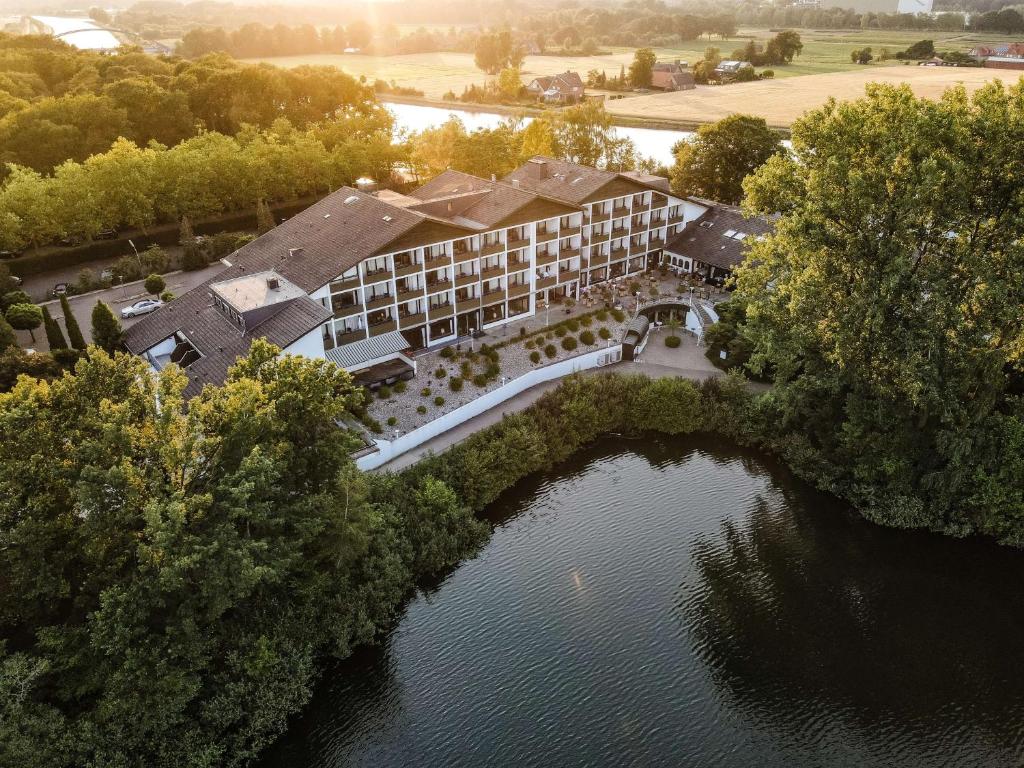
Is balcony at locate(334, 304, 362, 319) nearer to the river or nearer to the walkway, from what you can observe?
the walkway

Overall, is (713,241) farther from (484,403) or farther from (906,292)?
(484,403)

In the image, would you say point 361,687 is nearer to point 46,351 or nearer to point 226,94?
point 46,351

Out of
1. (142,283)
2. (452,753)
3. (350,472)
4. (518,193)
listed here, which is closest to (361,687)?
(452,753)

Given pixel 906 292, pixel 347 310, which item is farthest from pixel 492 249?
pixel 906 292

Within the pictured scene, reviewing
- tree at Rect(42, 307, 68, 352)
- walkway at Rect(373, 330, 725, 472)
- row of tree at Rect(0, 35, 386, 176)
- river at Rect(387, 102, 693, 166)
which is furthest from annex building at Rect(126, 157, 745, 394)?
river at Rect(387, 102, 693, 166)

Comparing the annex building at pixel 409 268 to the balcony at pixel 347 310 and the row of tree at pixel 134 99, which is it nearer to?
the balcony at pixel 347 310
